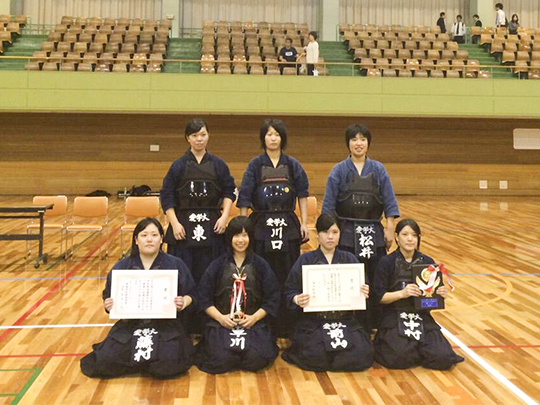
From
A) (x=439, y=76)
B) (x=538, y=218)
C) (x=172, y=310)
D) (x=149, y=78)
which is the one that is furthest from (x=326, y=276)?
(x=439, y=76)

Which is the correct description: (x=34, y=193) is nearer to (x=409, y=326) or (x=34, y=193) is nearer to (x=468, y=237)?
(x=468, y=237)

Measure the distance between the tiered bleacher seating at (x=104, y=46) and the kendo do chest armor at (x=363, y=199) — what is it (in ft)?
34.6

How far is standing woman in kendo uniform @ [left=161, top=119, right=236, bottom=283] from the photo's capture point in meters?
3.39

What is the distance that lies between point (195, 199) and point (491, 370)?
Result: 216cm

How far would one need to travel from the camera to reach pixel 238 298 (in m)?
3.04

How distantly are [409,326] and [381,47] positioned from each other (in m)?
13.4

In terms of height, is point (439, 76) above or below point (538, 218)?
above

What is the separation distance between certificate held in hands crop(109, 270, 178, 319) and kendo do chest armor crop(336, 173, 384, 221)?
1224 mm

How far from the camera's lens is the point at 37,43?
47.9 ft

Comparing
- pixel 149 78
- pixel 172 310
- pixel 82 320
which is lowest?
pixel 82 320

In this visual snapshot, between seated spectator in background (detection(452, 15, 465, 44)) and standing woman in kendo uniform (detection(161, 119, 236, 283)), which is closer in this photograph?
standing woman in kendo uniform (detection(161, 119, 236, 283))

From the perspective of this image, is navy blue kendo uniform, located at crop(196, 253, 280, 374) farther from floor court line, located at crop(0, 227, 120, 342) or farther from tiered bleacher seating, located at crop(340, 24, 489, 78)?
tiered bleacher seating, located at crop(340, 24, 489, 78)

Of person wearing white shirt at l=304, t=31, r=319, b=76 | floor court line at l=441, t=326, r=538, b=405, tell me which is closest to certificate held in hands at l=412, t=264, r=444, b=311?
floor court line at l=441, t=326, r=538, b=405

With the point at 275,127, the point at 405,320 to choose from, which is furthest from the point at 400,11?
the point at 405,320
